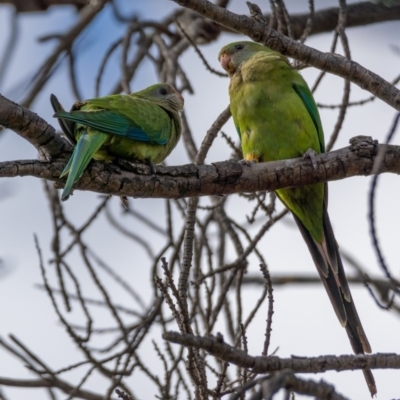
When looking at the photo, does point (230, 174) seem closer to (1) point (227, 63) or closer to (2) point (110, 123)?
(2) point (110, 123)

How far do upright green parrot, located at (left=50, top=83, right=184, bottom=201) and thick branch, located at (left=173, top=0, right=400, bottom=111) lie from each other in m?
0.91

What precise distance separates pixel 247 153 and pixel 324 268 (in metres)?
0.94

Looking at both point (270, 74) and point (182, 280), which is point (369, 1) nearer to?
point (270, 74)

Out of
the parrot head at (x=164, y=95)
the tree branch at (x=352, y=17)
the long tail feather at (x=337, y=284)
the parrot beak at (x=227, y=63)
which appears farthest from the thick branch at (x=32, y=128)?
the tree branch at (x=352, y=17)

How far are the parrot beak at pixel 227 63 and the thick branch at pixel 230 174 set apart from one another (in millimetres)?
1770

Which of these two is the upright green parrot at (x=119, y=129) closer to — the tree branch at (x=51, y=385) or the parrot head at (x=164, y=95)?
the parrot head at (x=164, y=95)

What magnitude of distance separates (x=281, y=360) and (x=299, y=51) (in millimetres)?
1646

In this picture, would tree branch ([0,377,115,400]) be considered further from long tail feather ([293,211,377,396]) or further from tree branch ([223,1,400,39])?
tree branch ([223,1,400,39])

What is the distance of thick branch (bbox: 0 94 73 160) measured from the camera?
303 cm

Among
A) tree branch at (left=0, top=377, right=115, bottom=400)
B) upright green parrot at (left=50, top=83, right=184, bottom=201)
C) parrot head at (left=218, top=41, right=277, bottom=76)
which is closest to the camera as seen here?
upright green parrot at (left=50, top=83, right=184, bottom=201)

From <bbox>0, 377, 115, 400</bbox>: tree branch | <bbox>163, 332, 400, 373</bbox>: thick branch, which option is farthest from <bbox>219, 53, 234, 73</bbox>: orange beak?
<bbox>163, 332, 400, 373</bbox>: thick branch

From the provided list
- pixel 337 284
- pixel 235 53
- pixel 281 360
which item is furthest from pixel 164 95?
pixel 281 360

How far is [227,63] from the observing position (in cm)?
549

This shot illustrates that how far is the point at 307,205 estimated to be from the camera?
15.5 feet
